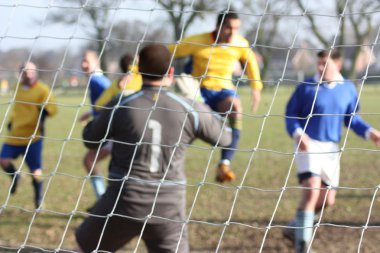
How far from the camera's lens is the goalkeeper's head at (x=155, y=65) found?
3330 mm

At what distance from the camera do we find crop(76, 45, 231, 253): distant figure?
328 cm

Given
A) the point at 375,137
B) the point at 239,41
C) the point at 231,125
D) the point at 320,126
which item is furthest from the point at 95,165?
the point at 375,137

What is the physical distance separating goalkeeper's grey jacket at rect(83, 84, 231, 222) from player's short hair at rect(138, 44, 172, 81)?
77 mm

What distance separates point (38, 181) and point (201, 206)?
1731 millimetres

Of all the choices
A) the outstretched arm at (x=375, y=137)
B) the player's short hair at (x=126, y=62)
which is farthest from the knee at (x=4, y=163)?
the outstretched arm at (x=375, y=137)

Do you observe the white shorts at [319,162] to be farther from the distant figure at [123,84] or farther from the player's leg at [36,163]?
the player's leg at [36,163]

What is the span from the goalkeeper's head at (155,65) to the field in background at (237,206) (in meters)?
0.42

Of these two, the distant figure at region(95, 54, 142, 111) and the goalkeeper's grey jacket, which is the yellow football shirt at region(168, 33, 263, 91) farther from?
the goalkeeper's grey jacket

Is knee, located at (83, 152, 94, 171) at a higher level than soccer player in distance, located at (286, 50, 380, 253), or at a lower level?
lower

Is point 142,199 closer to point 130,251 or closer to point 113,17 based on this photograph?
point 113,17

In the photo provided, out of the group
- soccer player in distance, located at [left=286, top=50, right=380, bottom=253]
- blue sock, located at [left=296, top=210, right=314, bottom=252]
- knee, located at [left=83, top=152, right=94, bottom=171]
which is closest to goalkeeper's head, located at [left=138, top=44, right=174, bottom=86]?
soccer player in distance, located at [left=286, top=50, right=380, bottom=253]

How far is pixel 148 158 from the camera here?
3312 mm

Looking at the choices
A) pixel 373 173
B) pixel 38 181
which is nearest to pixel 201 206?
pixel 38 181

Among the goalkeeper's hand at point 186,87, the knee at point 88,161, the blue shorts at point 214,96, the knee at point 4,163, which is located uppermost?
the goalkeeper's hand at point 186,87
